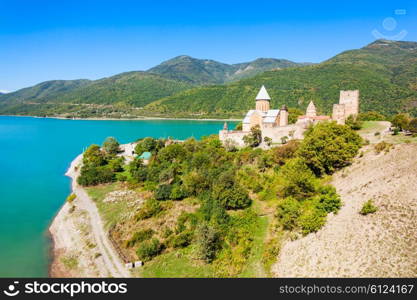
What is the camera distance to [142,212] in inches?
761

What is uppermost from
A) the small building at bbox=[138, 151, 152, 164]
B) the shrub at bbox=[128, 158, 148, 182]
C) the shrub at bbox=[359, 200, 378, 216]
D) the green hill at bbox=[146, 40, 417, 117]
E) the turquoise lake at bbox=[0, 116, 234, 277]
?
the green hill at bbox=[146, 40, 417, 117]

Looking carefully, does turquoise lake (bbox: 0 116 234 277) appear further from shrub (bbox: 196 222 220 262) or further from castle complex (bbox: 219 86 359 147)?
castle complex (bbox: 219 86 359 147)

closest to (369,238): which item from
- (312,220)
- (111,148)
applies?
(312,220)

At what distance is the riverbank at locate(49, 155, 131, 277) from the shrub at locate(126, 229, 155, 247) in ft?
3.31

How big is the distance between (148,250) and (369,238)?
10.1 metres

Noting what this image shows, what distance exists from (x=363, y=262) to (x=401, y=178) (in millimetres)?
5532

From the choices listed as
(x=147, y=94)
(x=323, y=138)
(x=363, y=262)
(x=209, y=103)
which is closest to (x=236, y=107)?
(x=209, y=103)

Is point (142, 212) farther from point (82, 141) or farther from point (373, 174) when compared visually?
point (82, 141)

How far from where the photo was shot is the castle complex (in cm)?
3105

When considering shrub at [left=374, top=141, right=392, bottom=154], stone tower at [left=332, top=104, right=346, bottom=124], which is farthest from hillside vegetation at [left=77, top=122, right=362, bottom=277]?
stone tower at [left=332, top=104, right=346, bottom=124]

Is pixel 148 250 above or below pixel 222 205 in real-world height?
below

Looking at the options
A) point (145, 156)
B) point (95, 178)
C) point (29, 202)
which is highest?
point (145, 156)

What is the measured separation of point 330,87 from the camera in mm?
95188

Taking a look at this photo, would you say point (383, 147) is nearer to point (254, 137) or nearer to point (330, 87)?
point (254, 137)
